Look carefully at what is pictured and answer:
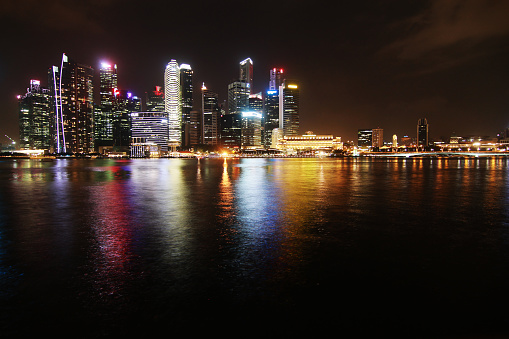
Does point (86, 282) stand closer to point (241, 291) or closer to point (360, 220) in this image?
point (241, 291)

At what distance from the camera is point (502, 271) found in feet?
25.0

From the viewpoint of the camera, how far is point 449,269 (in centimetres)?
777

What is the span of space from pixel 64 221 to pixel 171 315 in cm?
1078

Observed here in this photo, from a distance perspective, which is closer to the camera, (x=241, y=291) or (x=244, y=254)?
(x=241, y=291)

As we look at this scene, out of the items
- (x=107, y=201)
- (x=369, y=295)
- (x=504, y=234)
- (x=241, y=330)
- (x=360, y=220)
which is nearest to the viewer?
(x=241, y=330)

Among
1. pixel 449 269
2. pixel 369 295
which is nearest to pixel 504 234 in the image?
pixel 449 269

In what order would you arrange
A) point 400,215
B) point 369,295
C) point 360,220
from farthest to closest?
1. point 400,215
2. point 360,220
3. point 369,295

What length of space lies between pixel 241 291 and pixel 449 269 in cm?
522

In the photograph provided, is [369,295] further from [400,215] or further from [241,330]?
[400,215]

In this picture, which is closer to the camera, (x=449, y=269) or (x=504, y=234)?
(x=449, y=269)

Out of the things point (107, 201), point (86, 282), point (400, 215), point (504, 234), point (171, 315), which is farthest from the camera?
point (107, 201)

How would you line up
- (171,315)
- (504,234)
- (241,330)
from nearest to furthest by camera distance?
(241,330)
(171,315)
(504,234)

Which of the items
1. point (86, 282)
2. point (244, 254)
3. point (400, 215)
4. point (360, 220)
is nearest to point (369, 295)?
point (244, 254)

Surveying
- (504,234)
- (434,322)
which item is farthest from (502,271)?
(504,234)
